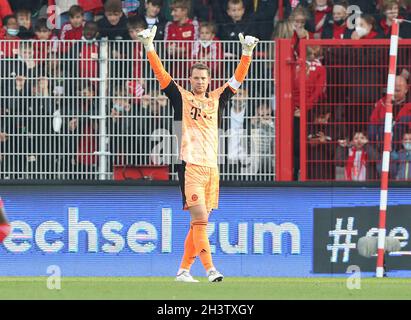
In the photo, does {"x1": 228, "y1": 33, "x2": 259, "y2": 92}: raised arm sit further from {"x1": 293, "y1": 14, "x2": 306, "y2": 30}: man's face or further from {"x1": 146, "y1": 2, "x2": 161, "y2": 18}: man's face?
{"x1": 146, "y1": 2, "x2": 161, "y2": 18}: man's face

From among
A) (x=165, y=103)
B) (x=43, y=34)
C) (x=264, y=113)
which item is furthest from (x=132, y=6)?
(x=264, y=113)

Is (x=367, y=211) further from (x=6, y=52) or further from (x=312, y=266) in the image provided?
(x=6, y=52)

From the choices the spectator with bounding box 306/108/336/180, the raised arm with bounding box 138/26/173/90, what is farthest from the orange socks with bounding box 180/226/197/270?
the spectator with bounding box 306/108/336/180

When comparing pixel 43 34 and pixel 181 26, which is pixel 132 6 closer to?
pixel 181 26

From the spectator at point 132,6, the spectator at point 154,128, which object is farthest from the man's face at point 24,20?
the spectator at point 154,128

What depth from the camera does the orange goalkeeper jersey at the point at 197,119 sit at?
1442 centimetres

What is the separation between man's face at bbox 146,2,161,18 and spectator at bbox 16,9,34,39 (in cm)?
163

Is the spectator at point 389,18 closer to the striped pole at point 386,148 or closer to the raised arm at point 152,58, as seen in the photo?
the striped pole at point 386,148

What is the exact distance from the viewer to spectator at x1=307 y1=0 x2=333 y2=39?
60.3 ft

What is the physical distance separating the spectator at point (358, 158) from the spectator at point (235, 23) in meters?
2.35

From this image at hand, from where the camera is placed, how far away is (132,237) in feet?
55.5

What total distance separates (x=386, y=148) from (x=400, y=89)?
39.2 inches
